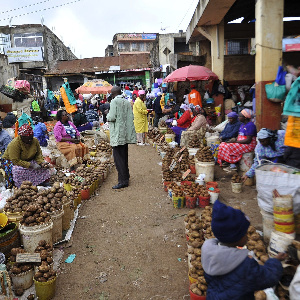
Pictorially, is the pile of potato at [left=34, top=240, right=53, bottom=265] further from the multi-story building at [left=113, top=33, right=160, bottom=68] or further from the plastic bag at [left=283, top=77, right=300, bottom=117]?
the multi-story building at [left=113, top=33, right=160, bottom=68]

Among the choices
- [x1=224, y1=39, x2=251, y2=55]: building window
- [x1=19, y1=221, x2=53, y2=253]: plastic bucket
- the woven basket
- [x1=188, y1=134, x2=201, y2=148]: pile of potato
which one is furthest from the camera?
[x1=224, y1=39, x2=251, y2=55]: building window

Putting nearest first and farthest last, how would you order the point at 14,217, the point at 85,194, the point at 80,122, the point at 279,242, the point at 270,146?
the point at 279,242, the point at 14,217, the point at 270,146, the point at 85,194, the point at 80,122

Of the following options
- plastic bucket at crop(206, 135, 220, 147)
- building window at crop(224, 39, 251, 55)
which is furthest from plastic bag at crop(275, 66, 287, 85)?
building window at crop(224, 39, 251, 55)

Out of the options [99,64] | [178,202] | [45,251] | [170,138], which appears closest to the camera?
[45,251]

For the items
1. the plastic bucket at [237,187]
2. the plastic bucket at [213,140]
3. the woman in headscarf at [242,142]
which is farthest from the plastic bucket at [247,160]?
the plastic bucket at [213,140]

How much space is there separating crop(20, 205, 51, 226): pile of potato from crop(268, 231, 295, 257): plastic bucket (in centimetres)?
256

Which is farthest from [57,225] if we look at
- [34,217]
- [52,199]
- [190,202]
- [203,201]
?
[203,201]

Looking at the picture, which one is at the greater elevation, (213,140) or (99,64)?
(99,64)

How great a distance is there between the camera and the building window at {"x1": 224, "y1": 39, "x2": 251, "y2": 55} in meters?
11.0

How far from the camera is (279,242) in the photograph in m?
2.71

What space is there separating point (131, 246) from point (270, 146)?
2.66 meters

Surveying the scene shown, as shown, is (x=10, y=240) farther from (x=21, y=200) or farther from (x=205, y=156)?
(x=205, y=156)

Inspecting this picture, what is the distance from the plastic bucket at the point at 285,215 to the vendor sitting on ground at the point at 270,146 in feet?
5.18

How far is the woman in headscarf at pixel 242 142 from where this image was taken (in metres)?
5.89
